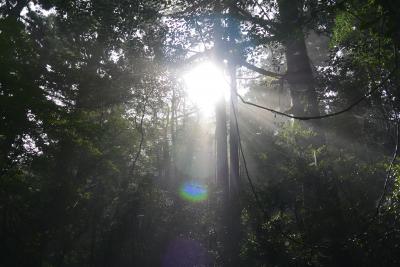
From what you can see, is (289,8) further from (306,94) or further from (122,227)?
(122,227)

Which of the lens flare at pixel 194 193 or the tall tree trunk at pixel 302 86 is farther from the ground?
the tall tree trunk at pixel 302 86

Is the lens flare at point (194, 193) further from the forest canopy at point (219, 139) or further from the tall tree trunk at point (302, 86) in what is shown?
the tall tree trunk at point (302, 86)

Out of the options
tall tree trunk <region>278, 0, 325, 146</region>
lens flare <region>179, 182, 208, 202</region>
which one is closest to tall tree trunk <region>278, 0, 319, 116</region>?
tall tree trunk <region>278, 0, 325, 146</region>

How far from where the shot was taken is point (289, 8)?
Result: 9203 millimetres

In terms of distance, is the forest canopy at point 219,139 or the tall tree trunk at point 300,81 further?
the tall tree trunk at point 300,81

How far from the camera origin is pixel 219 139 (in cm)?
1580

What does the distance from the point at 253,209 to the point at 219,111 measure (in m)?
6.86

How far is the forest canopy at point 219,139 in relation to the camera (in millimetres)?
6898

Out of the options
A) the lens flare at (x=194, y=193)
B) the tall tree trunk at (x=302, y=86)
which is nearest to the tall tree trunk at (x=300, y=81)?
the tall tree trunk at (x=302, y=86)

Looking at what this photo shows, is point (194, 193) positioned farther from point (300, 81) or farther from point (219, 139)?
point (300, 81)

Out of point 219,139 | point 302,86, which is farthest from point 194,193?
point 302,86

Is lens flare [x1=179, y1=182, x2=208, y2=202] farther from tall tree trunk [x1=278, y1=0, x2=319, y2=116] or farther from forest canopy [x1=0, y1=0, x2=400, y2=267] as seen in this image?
tall tree trunk [x1=278, y1=0, x2=319, y2=116]

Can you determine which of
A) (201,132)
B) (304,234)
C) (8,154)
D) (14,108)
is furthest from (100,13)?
(201,132)

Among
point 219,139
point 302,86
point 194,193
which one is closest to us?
point 302,86
